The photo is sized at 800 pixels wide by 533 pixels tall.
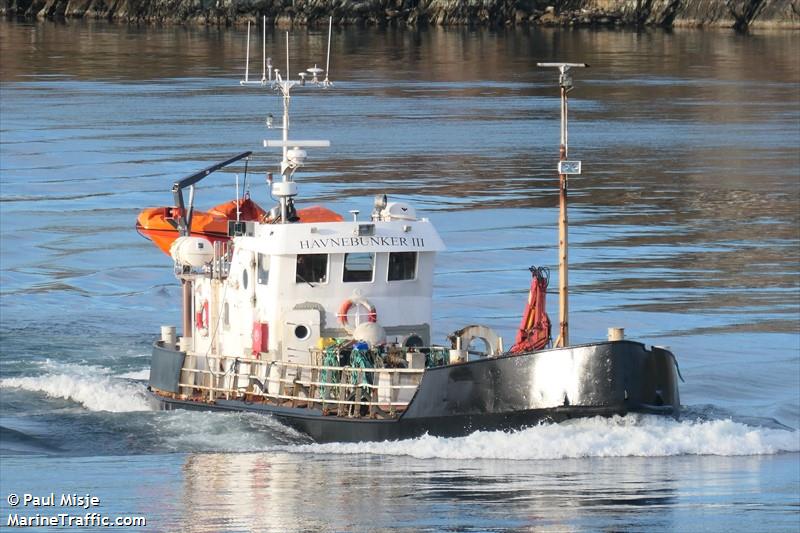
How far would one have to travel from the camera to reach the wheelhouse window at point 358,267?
2661cm

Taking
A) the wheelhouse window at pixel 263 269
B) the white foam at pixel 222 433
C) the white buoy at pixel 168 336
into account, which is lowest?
the white foam at pixel 222 433

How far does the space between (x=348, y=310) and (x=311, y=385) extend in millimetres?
1387

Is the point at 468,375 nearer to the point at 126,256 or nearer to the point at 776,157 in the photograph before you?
the point at 126,256

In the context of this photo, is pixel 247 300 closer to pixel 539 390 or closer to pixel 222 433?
pixel 222 433

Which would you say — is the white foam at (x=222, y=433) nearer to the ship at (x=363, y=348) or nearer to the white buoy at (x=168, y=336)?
the ship at (x=363, y=348)

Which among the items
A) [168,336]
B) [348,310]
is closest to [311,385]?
[348,310]

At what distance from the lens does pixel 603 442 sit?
77.6 ft

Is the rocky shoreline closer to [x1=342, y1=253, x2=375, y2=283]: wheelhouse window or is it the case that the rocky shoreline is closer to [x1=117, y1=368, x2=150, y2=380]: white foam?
[x1=117, y1=368, x2=150, y2=380]: white foam

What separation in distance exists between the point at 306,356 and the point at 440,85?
212 ft

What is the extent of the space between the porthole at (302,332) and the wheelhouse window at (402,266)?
1.53 m

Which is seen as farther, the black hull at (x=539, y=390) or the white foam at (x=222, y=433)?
the white foam at (x=222, y=433)

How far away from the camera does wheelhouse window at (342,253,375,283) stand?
26.6 metres

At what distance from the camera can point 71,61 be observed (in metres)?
102

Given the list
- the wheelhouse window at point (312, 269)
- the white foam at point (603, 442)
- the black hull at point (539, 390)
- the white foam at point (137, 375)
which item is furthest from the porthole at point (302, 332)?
the white foam at point (137, 375)
